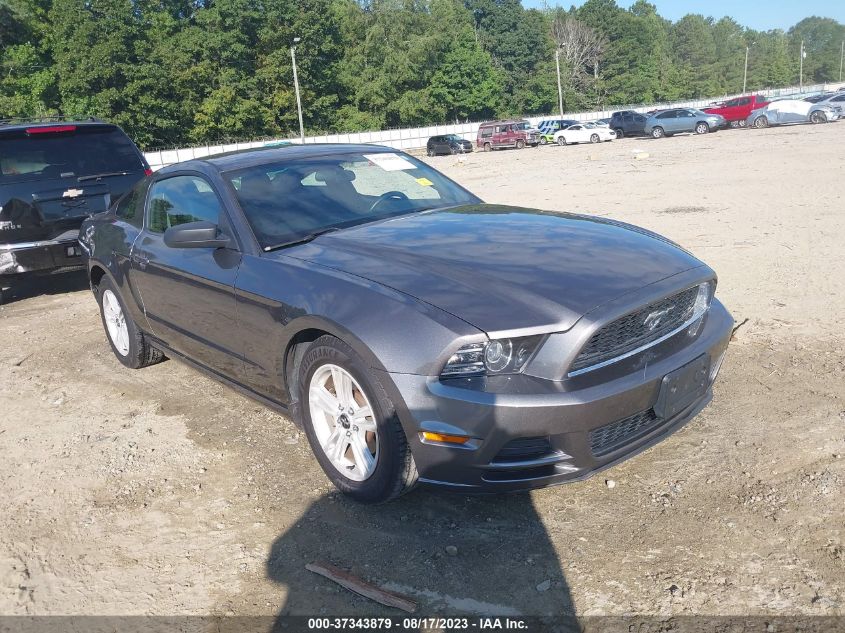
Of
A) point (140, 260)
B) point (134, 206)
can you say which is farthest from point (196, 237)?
point (134, 206)

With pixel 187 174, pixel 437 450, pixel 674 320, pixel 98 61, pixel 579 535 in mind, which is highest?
pixel 98 61

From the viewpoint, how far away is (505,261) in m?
3.35

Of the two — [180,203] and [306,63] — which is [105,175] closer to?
[180,203]

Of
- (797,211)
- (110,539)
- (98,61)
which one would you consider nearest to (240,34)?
(98,61)

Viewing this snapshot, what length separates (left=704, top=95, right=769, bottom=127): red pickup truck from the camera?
3703 cm

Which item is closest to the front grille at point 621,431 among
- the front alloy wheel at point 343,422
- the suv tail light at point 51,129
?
the front alloy wheel at point 343,422

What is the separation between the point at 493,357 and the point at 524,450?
0.39 meters

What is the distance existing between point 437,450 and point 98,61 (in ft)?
198

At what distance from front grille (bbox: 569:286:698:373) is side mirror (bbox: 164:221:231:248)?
2.06 meters

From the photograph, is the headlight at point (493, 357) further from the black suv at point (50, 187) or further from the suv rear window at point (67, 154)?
the suv rear window at point (67, 154)

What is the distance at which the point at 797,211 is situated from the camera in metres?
10.1

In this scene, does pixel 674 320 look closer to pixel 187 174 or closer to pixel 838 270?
pixel 187 174

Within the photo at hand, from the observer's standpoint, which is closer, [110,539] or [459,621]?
[459,621]

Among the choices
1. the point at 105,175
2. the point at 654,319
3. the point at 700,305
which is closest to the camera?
the point at 654,319
